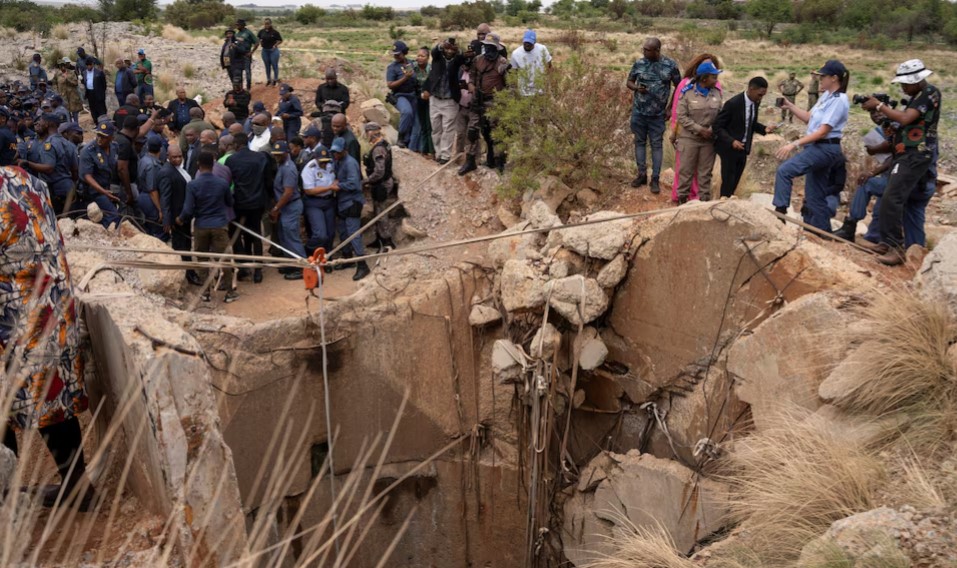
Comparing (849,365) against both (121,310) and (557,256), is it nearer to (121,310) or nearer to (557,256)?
(557,256)

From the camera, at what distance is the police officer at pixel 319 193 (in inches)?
394

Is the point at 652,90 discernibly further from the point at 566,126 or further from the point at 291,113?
the point at 291,113

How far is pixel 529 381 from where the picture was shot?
7.81 meters

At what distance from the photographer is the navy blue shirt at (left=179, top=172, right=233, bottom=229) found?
8.93 m

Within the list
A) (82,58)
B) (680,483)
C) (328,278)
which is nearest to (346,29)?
(82,58)

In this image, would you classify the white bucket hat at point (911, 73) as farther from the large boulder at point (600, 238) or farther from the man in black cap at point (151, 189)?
the man in black cap at point (151, 189)

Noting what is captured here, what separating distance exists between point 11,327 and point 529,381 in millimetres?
4459

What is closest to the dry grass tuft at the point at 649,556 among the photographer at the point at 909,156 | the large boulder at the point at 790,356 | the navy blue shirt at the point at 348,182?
the large boulder at the point at 790,356

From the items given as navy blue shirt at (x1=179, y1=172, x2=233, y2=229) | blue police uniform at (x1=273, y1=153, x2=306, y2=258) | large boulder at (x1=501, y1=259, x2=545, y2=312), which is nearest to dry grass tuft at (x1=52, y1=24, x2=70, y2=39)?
blue police uniform at (x1=273, y1=153, x2=306, y2=258)

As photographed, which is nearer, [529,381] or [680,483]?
[680,483]

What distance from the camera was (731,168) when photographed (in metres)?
8.46

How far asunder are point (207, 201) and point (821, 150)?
5958 millimetres

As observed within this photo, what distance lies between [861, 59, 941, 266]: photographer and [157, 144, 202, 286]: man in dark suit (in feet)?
21.8

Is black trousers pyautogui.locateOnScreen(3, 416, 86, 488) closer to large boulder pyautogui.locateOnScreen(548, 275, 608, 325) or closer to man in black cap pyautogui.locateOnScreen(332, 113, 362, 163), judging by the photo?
large boulder pyautogui.locateOnScreen(548, 275, 608, 325)
